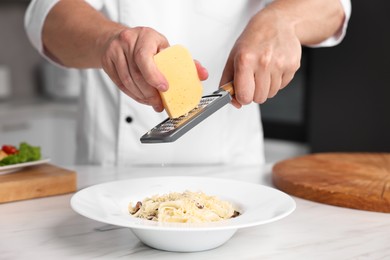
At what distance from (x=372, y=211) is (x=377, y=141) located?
5.13 feet

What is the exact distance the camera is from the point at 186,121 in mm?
1055

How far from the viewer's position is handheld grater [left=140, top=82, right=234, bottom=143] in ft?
3.34

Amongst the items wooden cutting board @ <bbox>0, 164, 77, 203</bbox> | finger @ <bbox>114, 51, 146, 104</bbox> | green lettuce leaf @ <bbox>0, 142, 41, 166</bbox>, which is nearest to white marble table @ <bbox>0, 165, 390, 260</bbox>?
wooden cutting board @ <bbox>0, 164, 77, 203</bbox>

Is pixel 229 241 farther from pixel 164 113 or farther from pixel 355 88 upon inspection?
pixel 355 88

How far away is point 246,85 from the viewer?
1.18m

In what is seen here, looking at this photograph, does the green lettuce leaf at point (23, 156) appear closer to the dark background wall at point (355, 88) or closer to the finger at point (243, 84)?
the finger at point (243, 84)

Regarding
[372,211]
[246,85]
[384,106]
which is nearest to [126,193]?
[246,85]

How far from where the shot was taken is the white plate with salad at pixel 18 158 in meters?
1.38

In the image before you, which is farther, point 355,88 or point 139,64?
point 355,88

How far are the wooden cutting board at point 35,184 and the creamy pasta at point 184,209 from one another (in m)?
0.28

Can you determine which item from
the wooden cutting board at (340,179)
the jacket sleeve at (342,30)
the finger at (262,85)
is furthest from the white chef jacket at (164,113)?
the finger at (262,85)

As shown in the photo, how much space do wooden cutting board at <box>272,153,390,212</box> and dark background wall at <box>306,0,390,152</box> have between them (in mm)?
1133

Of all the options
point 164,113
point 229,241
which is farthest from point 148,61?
point 164,113

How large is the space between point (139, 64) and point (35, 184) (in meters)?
0.39
